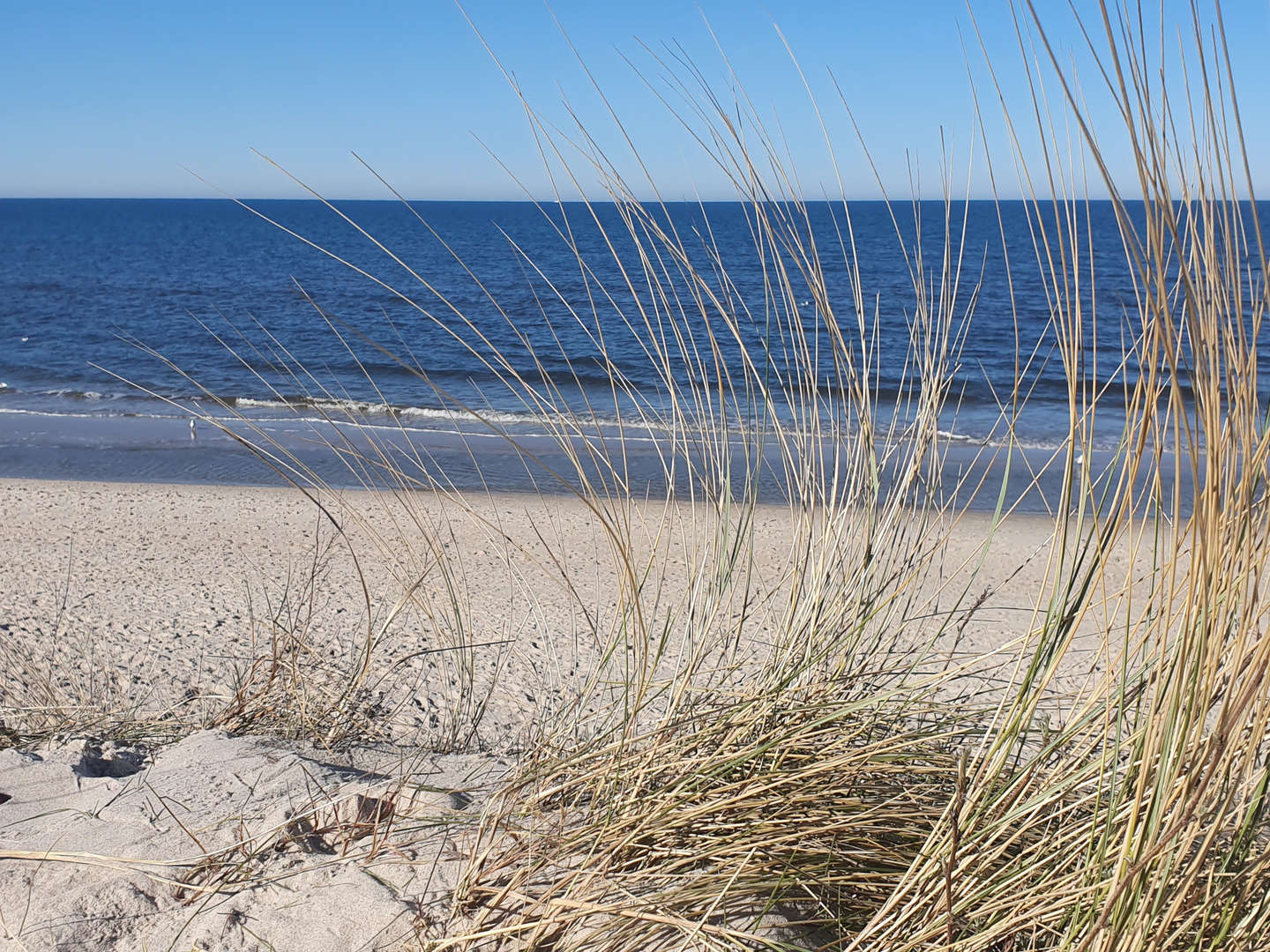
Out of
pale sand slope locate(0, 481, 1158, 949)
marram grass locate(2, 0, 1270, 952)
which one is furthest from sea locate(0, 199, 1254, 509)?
pale sand slope locate(0, 481, 1158, 949)

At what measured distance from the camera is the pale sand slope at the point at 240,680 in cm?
177

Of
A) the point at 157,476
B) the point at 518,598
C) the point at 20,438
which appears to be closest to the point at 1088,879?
the point at 518,598

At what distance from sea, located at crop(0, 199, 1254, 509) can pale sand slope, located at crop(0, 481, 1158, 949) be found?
54 cm

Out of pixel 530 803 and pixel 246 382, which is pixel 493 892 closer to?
pixel 530 803

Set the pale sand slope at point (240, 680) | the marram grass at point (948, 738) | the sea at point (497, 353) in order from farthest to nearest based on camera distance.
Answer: the sea at point (497, 353)
the pale sand slope at point (240, 680)
the marram grass at point (948, 738)

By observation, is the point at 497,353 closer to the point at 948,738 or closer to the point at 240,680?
the point at 948,738

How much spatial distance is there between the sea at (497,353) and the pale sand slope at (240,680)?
539mm

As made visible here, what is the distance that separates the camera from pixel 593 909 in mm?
1430

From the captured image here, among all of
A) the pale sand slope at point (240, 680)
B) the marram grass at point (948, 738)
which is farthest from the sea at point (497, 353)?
the pale sand slope at point (240, 680)

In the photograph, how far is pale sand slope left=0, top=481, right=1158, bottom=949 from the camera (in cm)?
177

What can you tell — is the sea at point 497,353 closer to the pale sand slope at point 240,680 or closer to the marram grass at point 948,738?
the marram grass at point 948,738

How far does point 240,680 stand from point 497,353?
6.72ft

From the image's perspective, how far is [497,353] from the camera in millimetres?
1921

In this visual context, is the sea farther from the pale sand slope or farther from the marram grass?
the pale sand slope
